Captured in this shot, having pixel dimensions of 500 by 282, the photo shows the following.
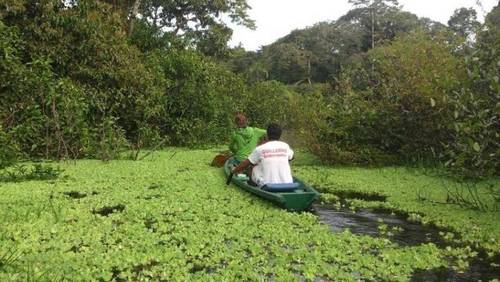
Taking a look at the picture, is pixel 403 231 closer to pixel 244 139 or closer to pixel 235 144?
pixel 244 139

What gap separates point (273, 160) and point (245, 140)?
2.64 metres

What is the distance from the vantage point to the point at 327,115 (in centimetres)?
1128

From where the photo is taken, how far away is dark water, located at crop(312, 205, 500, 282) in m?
4.48

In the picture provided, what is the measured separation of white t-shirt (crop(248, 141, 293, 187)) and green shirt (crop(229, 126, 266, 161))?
7.71 ft

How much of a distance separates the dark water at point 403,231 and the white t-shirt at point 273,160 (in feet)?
2.26

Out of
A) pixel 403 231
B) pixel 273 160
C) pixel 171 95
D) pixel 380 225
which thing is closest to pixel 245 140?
pixel 273 160

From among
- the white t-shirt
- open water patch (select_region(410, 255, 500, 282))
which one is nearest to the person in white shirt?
the white t-shirt

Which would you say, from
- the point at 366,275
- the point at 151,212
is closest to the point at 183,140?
the point at 151,212

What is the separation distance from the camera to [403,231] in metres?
6.04

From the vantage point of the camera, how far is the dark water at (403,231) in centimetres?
448

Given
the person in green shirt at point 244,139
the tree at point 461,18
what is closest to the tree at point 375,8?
the tree at point 461,18

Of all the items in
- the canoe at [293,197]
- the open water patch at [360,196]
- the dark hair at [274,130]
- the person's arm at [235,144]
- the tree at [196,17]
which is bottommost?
the open water patch at [360,196]

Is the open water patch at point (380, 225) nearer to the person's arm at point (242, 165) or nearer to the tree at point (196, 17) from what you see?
the person's arm at point (242, 165)

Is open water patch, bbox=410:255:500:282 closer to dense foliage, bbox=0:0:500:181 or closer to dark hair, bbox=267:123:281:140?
dense foliage, bbox=0:0:500:181
